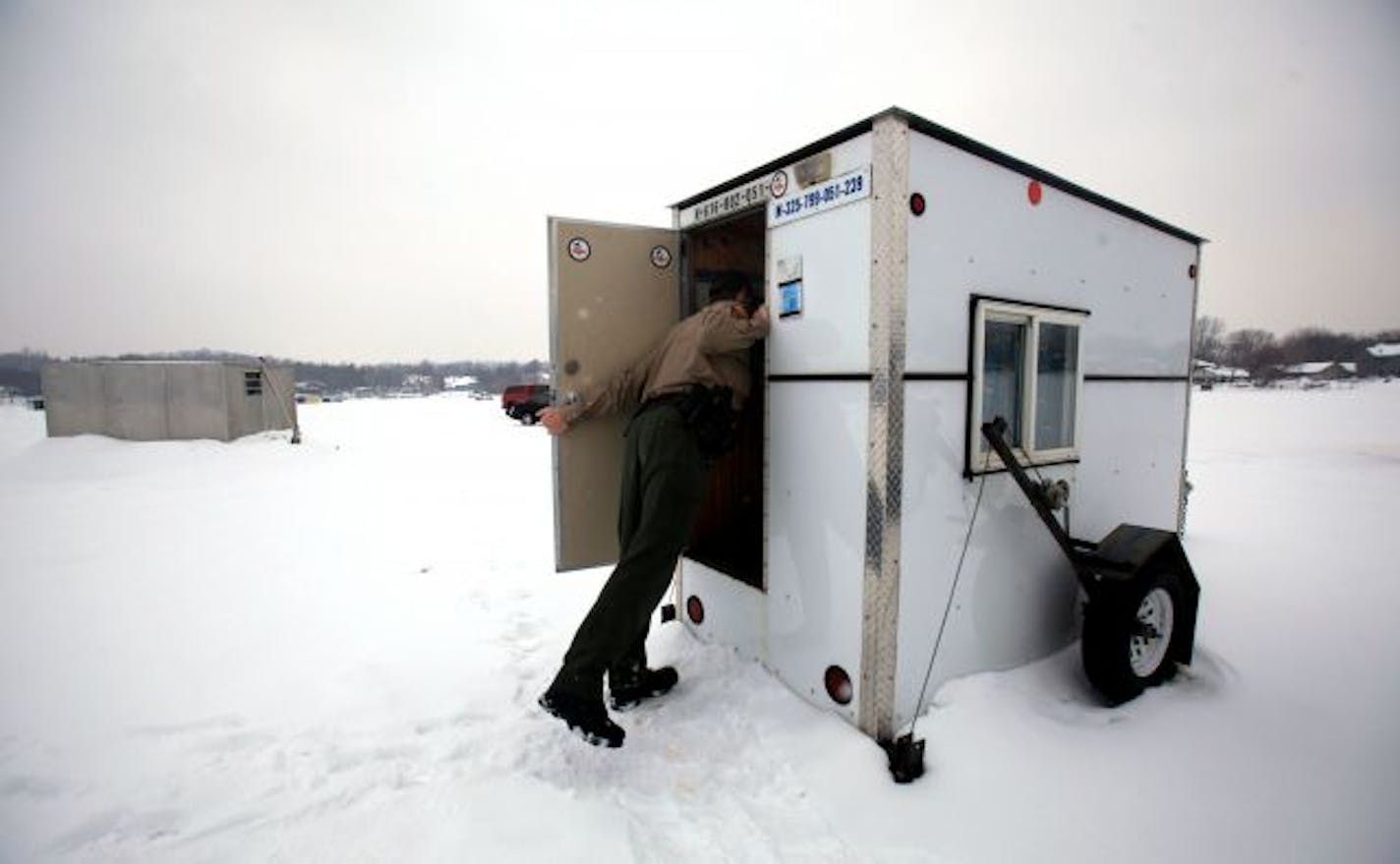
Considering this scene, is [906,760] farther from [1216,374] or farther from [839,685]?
[1216,374]

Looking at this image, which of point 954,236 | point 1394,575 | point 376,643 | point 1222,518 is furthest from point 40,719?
point 1222,518

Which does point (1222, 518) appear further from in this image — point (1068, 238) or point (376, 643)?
point (376, 643)

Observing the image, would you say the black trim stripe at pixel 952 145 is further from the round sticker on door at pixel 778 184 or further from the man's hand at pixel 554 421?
the man's hand at pixel 554 421

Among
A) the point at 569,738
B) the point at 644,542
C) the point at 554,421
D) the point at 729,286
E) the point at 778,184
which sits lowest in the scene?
the point at 569,738

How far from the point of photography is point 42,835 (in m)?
2.42

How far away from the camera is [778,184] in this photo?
3.20 meters

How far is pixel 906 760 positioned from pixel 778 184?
2.83 m

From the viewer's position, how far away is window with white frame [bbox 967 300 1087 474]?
10.2ft

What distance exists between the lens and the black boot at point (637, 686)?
11.2 ft

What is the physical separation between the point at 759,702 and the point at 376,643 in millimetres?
2841

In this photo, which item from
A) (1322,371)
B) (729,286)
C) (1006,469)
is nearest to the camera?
(1006,469)

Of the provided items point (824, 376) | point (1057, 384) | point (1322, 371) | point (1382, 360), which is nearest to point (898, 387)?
point (824, 376)

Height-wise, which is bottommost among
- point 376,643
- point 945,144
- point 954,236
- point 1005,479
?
point 376,643

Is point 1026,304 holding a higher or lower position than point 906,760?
higher
